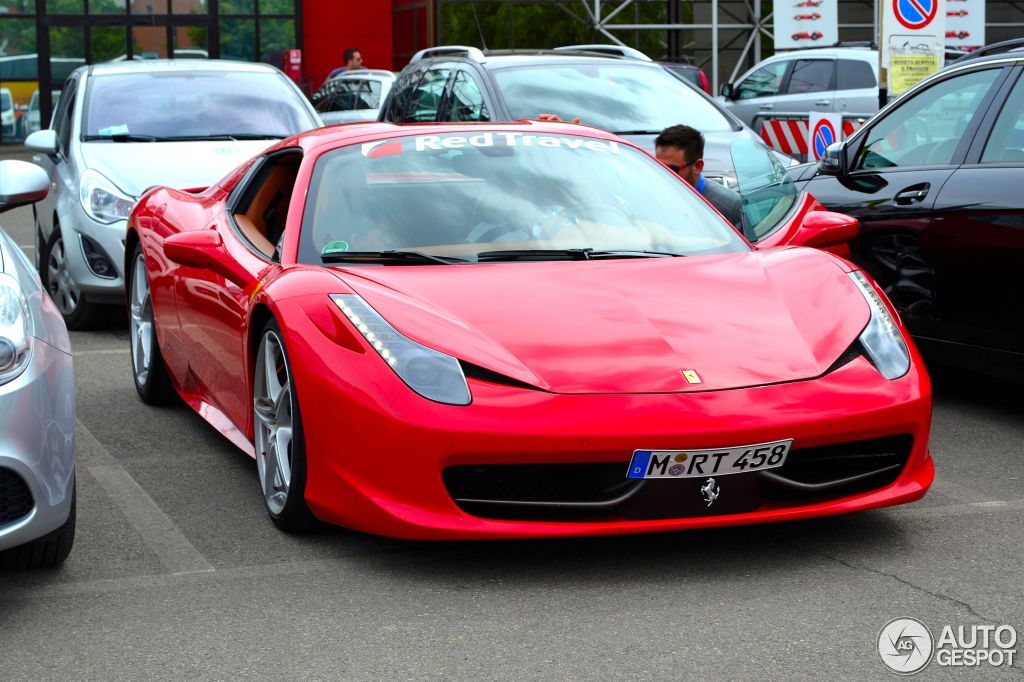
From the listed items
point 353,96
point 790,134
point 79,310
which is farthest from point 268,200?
point 353,96

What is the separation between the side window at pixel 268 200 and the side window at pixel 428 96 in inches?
188

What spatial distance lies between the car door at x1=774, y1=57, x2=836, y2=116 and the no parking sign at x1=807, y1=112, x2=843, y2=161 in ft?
10.6

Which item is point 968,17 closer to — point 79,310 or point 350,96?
point 350,96

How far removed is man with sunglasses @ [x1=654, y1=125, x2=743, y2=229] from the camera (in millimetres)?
7462

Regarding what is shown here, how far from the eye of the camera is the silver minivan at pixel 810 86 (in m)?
18.8

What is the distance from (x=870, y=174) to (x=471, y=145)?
2431mm

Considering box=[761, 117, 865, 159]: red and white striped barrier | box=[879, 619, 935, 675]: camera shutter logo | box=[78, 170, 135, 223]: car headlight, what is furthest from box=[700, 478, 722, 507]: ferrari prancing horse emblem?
box=[761, 117, 865, 159]: red and white striped barrier

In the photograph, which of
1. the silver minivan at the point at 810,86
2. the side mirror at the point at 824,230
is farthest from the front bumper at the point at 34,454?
the silver minivan at the point at 810,86

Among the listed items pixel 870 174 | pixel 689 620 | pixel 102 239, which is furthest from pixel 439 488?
pixel 102 239

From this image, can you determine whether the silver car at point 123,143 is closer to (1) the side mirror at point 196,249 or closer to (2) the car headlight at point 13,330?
(1) the side mirror at point 196,249

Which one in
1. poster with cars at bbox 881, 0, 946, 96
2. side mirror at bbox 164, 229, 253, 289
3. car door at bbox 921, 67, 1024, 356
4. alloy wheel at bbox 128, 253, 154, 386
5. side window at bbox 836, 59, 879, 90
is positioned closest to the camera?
side mirror at bbox 164, 229, 253, 289

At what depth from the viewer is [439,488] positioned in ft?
13.9

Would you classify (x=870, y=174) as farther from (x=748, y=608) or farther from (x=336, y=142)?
(x=748, y=608)

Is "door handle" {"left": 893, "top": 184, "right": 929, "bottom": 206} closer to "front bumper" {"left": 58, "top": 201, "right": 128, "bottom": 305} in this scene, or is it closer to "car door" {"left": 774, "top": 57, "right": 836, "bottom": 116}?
"front bumper" {"left": 58, "top": 201, "right": 128, "bottom": 305}
